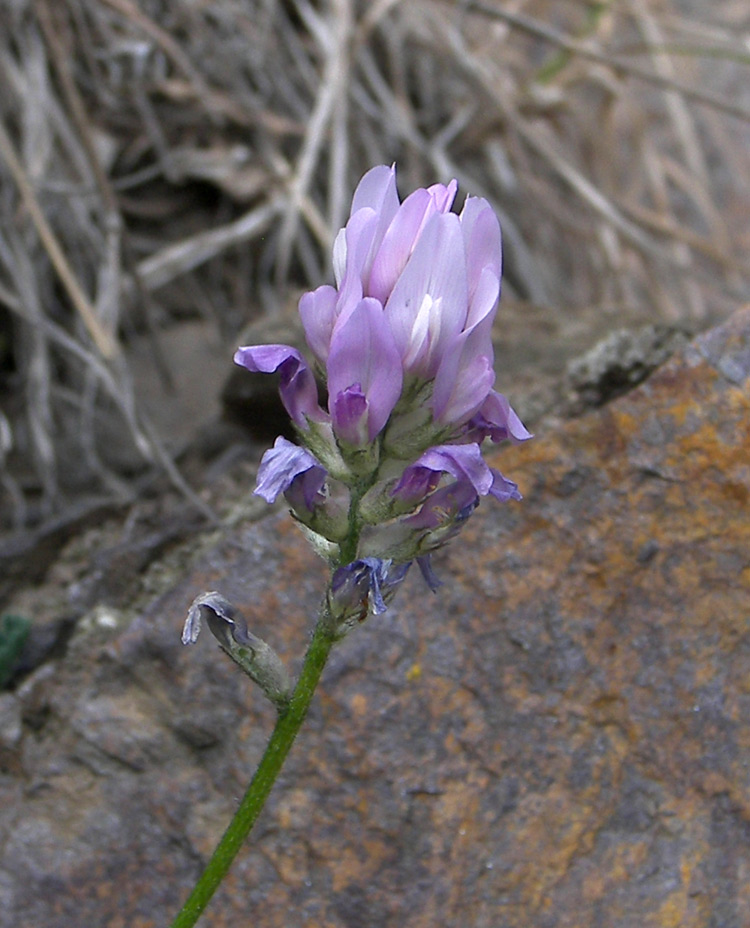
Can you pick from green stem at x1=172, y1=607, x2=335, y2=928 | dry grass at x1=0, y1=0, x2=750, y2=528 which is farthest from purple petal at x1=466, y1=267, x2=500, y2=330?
dry grass at x1=0, y1=0, x2=750, y2=528

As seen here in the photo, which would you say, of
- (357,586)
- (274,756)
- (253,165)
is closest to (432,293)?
(357,586)

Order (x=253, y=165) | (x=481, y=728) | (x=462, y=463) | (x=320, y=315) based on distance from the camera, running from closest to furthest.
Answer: (x=462, y=463) < (x=320, y=315) < (x=481, y=728) < (x=253, y=165)

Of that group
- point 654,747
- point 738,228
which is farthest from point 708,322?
point 738,228

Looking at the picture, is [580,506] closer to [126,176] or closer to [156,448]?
[156,448]

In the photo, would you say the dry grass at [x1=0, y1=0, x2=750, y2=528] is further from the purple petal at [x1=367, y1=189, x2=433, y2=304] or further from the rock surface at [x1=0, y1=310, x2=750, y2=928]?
the purple petal at [x1=367, y1=189, x2=433, y2=304]

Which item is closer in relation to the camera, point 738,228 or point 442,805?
point 442,805

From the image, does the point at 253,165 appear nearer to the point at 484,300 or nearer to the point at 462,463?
the point at 484,300

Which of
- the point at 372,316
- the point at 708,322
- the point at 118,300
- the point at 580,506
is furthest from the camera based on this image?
the point at 118,300
